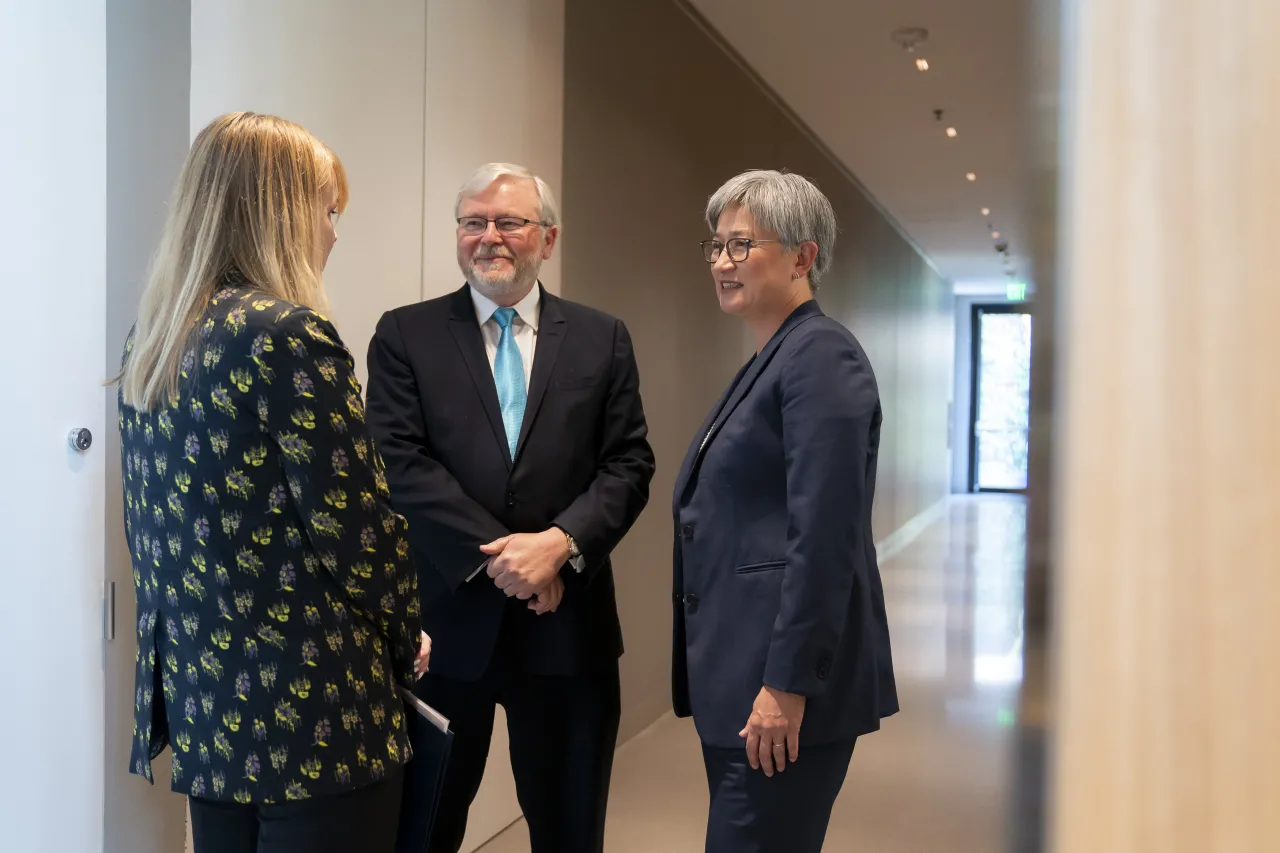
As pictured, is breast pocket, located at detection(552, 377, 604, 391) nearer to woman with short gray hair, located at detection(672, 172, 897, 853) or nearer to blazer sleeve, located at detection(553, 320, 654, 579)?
blazer sleeve, located at detection(553, 320, 654, 579)

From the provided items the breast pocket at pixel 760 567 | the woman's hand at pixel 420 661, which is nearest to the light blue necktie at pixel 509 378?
the woman's hand at pixel 420 661

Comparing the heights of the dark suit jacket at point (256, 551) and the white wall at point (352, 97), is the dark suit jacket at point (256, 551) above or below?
below

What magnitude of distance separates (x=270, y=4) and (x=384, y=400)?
115 centimetres

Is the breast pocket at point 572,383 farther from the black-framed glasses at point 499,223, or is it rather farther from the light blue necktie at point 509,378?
the black-framed glasses at point 499,223

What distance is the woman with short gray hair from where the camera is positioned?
1.65 meters

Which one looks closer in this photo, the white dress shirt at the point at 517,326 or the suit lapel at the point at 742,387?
the suit lapel at the point at 742,387

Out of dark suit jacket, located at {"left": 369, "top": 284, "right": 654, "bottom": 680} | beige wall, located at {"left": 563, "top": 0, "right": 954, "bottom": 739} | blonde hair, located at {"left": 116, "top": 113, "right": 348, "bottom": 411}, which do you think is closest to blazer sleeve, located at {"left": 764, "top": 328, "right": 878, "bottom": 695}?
dark suit jacket, located at {"left": 369, "top": 284, "right": 654, "bottom": 680}

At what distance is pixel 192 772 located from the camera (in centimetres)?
147

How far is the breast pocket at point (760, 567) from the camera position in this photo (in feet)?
5.67

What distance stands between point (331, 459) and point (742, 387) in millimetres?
756

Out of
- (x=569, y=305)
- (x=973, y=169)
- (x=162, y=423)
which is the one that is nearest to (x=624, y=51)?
(x=569, y=305)

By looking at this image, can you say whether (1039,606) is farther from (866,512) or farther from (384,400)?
(384,400)

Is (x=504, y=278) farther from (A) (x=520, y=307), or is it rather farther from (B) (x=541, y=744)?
(B) (x=541, y=744)

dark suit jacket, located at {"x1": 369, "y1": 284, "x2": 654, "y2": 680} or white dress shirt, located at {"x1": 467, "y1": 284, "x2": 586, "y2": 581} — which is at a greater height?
white dress shirt, located at {"x1": 467, "y1": 284, "x2": 586, "y2": 581}
